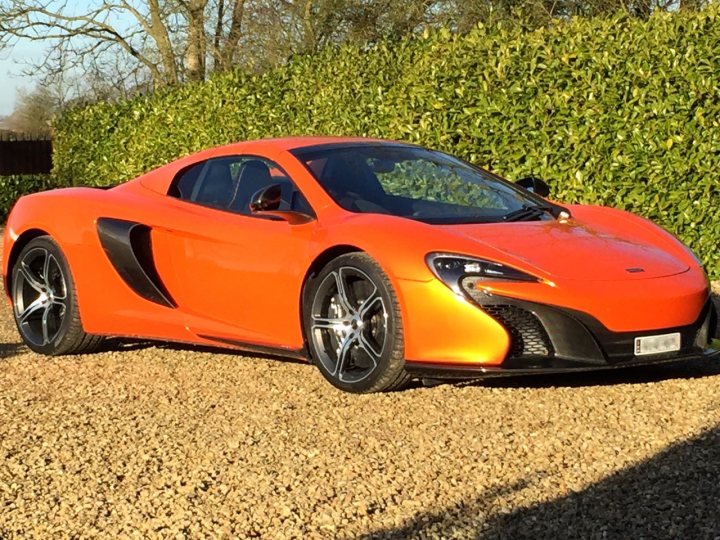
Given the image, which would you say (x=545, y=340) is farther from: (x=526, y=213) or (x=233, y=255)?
(x=233, y=255)

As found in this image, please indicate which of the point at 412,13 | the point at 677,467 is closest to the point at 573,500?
the point at 677,467

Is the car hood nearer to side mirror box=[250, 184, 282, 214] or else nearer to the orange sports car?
the orange sports car

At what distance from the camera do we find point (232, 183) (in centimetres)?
643

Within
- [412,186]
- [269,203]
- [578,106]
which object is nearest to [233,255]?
[269,203]

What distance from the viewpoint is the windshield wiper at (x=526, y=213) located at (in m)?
6.06

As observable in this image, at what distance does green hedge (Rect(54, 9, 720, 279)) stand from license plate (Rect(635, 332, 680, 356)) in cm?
425

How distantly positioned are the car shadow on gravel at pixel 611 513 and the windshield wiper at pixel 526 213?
2.16 m

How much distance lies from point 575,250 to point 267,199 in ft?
5.35

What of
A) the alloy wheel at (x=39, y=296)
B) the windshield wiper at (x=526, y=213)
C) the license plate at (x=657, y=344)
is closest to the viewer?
the license plate at (x=657, y=344)

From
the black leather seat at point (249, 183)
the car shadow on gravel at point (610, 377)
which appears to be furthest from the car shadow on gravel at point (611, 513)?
the black leather seat at point (249, 183)

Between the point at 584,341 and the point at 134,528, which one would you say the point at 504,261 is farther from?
the point at 134,528

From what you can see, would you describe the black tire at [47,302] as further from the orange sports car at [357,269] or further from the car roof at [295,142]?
the car roof at [295,142]

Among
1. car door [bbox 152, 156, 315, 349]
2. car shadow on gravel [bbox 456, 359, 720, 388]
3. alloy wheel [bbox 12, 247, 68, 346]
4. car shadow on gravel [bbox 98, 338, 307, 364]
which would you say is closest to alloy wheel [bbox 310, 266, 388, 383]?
car door [bbox 152, 156, 315, 349]

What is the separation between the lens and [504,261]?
17.0 ft
